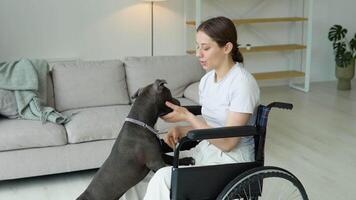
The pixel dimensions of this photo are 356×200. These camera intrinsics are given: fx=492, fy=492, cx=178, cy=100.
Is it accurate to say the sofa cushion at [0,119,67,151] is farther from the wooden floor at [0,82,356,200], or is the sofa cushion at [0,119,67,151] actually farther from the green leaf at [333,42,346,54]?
the green leaf at [333,42,346,54]

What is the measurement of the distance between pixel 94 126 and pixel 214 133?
1.39 meters

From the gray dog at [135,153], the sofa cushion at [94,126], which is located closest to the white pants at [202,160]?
the gray dog at [135,153]

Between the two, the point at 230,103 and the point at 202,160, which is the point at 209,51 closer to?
the point at 230,103

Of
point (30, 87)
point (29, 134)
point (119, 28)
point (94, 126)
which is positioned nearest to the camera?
point (29, 134)

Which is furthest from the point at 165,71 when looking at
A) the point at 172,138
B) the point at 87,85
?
the point at 172,138

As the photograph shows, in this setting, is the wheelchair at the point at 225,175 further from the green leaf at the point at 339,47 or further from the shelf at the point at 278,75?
the green leaf at the point at 339,47

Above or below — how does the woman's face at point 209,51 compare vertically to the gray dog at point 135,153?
above

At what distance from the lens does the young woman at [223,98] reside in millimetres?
1944

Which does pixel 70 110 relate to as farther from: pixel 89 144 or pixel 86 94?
pixel 89 144

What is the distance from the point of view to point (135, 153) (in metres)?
2.02

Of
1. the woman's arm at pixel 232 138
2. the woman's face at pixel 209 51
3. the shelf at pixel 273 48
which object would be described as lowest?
the woman's arm at pixel 232 138

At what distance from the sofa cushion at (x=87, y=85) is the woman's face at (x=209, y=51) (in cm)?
155

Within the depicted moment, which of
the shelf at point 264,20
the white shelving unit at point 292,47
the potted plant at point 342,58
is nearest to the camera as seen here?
the shelf at point 264,20

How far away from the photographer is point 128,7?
4945mm
